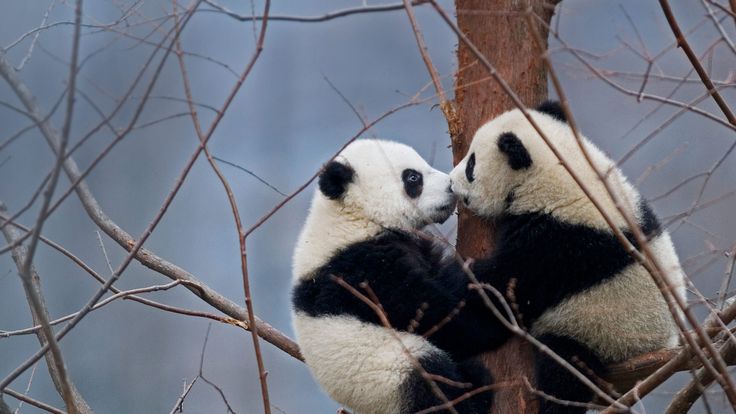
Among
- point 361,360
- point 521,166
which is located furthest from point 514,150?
point 361,360

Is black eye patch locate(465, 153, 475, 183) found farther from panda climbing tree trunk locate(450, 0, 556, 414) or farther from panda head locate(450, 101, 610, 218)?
panda climbing tree trunk locate(450, 0, 556, 414)

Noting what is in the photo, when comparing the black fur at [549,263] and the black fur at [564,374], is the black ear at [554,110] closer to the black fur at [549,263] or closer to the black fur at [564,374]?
the black fur at [549,263]

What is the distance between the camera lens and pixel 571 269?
8.85 feet

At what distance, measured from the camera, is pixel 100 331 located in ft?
17.5

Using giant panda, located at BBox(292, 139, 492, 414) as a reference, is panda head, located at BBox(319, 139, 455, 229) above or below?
above

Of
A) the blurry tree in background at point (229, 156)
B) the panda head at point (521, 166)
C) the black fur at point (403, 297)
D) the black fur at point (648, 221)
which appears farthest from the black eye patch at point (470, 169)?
the blurry tree in background at point (229, 156)

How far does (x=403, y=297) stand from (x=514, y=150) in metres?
0.63

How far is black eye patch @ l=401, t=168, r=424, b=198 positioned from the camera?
3.12m

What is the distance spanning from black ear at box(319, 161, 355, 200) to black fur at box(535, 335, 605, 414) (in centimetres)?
88

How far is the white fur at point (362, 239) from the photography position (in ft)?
8.79

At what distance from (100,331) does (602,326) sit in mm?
3660

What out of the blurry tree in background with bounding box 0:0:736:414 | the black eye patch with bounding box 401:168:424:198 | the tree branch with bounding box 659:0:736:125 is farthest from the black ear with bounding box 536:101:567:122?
the blurry tree in background with bounding box 0:0:736:414

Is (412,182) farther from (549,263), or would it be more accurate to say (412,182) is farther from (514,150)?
(549,263)

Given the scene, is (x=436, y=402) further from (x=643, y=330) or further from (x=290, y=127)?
(x=290, y=127)
